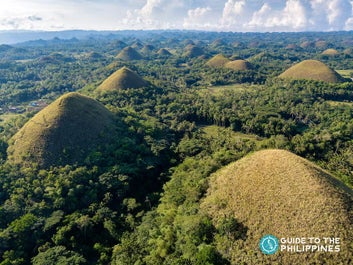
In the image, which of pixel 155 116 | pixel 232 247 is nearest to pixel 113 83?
pixel 155 116

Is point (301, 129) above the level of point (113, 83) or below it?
below

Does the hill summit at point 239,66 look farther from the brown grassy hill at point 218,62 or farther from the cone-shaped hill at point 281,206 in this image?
the cone-shaped hill at point 281,206

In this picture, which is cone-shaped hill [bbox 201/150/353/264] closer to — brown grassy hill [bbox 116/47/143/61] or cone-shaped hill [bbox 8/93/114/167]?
cone-shaped hill [bbox 8/93/114/167]

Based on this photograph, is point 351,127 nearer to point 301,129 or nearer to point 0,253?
point 301,129

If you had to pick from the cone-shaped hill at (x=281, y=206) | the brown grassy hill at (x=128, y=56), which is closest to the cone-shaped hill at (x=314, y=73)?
the cone-shaped hill at (x=281, y=206)

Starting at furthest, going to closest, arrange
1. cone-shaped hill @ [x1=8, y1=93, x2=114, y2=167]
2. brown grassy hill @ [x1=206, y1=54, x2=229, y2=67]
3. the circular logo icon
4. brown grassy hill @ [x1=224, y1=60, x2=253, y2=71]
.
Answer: brown grassy hill @ [x1=206, y1=54, x2=229, y2=67], brown grassy hill @ [x1=224, y1=60, x2=253, y2=71], cone-shaped hill @ [x1=8, y1=93, x2=114, y2=167], the circular logo icon

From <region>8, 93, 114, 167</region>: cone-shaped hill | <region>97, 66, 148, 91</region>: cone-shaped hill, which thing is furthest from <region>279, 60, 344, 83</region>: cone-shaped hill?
<region>8, 93, 114, 167</region>: cone-shaped hill
